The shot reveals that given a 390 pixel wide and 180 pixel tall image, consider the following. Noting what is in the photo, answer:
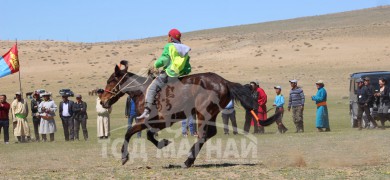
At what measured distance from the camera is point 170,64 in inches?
513

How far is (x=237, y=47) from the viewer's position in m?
84.6

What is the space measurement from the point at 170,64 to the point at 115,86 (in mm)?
1450

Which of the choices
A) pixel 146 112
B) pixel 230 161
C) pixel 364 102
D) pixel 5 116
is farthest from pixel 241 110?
pixel 146 112

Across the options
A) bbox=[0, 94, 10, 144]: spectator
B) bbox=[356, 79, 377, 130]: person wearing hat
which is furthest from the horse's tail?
bbox=[0, 94, 10, 144]: spectator

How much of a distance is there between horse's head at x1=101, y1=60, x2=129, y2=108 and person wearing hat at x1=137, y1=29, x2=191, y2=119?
36.4 inches

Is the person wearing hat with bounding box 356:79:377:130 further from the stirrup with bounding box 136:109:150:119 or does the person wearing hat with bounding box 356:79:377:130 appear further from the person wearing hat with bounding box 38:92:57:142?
the stirrup with bounding box 136:109:150:119

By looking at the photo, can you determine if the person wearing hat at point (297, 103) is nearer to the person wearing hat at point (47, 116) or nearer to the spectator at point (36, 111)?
the person wearing hat at point (47, 116)

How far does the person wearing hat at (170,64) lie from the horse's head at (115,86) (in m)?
0.93

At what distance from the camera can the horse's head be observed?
45.9 ft

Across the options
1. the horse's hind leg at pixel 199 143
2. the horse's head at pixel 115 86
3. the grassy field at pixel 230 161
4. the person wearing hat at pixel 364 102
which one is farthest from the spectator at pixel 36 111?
the horse's hind leg at pixel 199 143

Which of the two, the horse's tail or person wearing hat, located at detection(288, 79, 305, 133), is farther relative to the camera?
person wearing hat, located at detection(288, 79, 305, 133)

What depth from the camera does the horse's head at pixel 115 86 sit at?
550 inches

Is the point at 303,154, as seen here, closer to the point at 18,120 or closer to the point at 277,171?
the point at 277,171

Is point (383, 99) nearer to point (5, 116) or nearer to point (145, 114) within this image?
point (5, 116)
